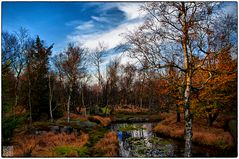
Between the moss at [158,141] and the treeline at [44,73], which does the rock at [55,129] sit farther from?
the moss at [158,141]

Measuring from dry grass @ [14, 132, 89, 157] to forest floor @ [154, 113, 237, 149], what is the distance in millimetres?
5735

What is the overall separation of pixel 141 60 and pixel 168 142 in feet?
23.6

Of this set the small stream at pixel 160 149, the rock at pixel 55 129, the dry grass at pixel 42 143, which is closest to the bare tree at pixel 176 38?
the small stream at pixel 160 149

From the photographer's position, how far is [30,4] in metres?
7.93

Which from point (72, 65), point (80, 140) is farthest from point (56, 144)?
point (72, 65)

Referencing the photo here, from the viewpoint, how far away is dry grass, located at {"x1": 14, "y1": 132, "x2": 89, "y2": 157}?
935 cm

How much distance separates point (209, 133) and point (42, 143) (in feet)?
27.8

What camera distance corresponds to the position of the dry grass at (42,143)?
368 inches

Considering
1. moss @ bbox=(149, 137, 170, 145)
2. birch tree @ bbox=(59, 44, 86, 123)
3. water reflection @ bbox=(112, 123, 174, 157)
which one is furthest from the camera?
birch tree @ bbox=(59, 44, 86, 123)

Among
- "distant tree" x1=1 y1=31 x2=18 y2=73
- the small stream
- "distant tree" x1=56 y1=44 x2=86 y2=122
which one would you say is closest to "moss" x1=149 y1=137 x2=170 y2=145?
the small stream

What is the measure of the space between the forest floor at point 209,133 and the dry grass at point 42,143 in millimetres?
5735

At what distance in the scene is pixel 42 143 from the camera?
1177 cm

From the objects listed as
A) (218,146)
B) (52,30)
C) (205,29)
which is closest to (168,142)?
(218,146)

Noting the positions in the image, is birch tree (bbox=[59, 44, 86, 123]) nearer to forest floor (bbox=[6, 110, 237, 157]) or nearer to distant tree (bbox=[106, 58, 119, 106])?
distant tree (bbox=[106, 58, 119, 106])
